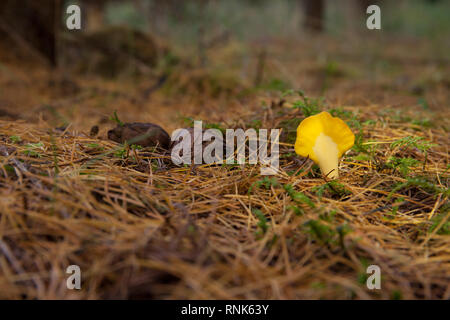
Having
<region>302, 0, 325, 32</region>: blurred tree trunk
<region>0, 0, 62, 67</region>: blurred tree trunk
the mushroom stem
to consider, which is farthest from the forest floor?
<region>302, 0, 325, 32</region>: blurred tree trunk

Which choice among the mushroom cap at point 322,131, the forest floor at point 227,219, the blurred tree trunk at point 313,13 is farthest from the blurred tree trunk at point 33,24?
the blurred tree trunk at point 313,13

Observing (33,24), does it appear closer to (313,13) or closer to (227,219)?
(227,219)

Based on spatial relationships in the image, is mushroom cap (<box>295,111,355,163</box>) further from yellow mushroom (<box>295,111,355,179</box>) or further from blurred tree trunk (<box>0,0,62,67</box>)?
blurred tree trunk (<box>0,0,62,67</box>)

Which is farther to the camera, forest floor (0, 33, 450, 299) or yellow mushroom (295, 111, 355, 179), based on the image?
yellow mushroom (295, 111, 355, 179)

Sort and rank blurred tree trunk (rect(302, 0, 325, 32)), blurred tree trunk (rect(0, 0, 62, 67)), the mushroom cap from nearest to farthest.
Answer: the mushroom cap < blurred tree trunk (rect(0, 0, 62, 67)) < blurred tree trunk (rect(302, 0, 325, 32))

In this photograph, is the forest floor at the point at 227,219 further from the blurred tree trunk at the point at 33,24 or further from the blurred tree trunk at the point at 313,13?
the blurred tree trunk at the point at 313,13
